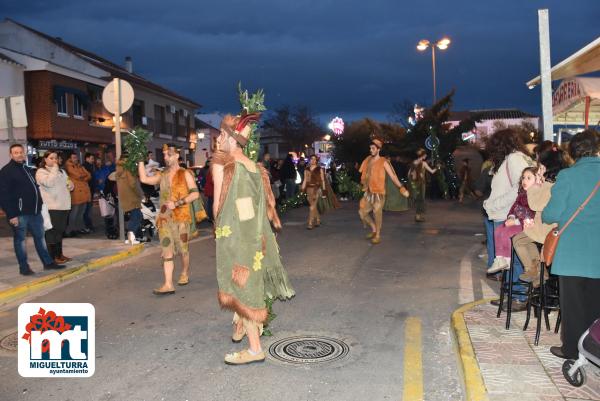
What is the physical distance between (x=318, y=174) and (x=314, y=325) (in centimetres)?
799

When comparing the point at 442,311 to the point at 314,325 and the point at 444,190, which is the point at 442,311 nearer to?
the point at 314,325

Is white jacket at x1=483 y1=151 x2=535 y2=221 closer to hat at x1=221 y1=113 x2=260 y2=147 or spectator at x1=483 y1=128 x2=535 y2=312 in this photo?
spectator at x1=483 y1=128 x2=535 y2=312

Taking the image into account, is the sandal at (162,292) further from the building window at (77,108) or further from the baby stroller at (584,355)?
the building window at (77,108)

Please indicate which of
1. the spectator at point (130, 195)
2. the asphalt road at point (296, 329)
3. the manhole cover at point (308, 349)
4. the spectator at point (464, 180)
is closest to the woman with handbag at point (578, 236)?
the asphalt road at point (296, 329)

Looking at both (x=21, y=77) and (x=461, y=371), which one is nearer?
(x=461, y=371)

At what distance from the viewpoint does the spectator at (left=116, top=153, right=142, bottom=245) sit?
10.1 m

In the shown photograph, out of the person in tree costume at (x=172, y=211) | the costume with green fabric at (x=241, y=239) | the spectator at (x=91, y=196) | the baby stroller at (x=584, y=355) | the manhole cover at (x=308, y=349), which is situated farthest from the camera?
the spectator at (x=91, y=196)

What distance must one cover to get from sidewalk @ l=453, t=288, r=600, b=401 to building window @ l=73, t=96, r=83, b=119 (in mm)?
30227

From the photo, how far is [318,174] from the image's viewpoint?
1315 cm

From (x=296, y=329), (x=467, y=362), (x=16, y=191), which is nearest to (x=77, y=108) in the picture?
(x=16, y=191)

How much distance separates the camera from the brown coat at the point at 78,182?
38.8ft

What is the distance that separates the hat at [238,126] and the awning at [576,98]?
16.0ft

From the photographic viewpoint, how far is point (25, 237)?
310 inches

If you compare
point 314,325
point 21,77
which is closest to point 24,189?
point 314,325
